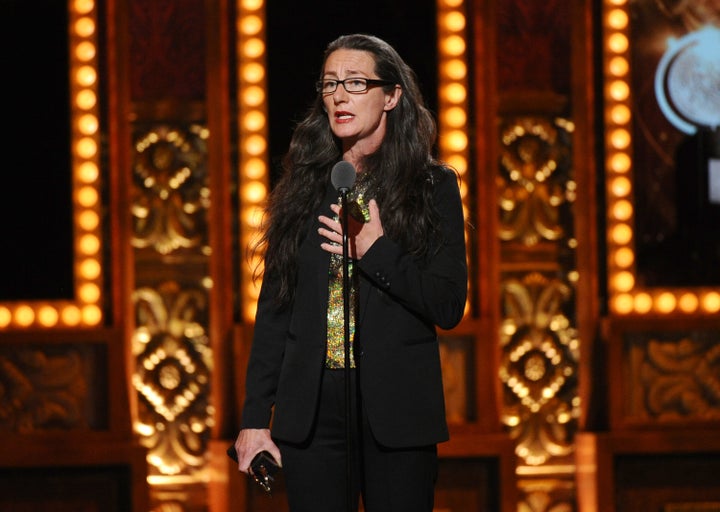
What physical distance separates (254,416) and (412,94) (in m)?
0.69

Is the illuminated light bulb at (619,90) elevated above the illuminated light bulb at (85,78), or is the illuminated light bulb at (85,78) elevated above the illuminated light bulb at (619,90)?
the illuminated light bulb at (85,78)

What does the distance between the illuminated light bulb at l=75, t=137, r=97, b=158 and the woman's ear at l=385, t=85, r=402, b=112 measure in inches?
88.8

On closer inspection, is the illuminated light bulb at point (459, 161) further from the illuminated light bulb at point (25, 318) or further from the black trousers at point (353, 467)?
the black trousers at point (353, 467)

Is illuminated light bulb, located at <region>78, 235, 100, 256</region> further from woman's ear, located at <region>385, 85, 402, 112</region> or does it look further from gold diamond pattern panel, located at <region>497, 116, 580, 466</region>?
woman's ear, located at <region>385, 85, 402, 112</region>

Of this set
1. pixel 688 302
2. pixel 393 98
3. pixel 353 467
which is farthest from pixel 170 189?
pixel 353 467

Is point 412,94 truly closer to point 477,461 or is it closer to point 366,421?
point 366,421

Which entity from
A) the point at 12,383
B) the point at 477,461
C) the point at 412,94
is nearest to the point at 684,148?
the point at 477,461

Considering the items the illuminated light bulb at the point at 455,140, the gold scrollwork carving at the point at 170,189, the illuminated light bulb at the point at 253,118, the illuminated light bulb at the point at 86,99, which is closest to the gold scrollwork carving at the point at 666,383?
the illuminated light bulb at the point at 455,140

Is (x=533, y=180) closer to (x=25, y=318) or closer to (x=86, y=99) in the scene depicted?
(x=86, y=99)

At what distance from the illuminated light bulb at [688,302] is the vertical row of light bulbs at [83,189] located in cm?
213

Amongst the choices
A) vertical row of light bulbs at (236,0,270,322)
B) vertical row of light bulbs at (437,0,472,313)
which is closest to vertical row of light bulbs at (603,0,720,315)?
vertical row of light bulbs at (437,0,472,313)

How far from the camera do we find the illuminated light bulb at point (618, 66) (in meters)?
4.27

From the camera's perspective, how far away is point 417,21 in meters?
4.28

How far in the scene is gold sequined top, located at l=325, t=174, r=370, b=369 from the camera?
204 cm
